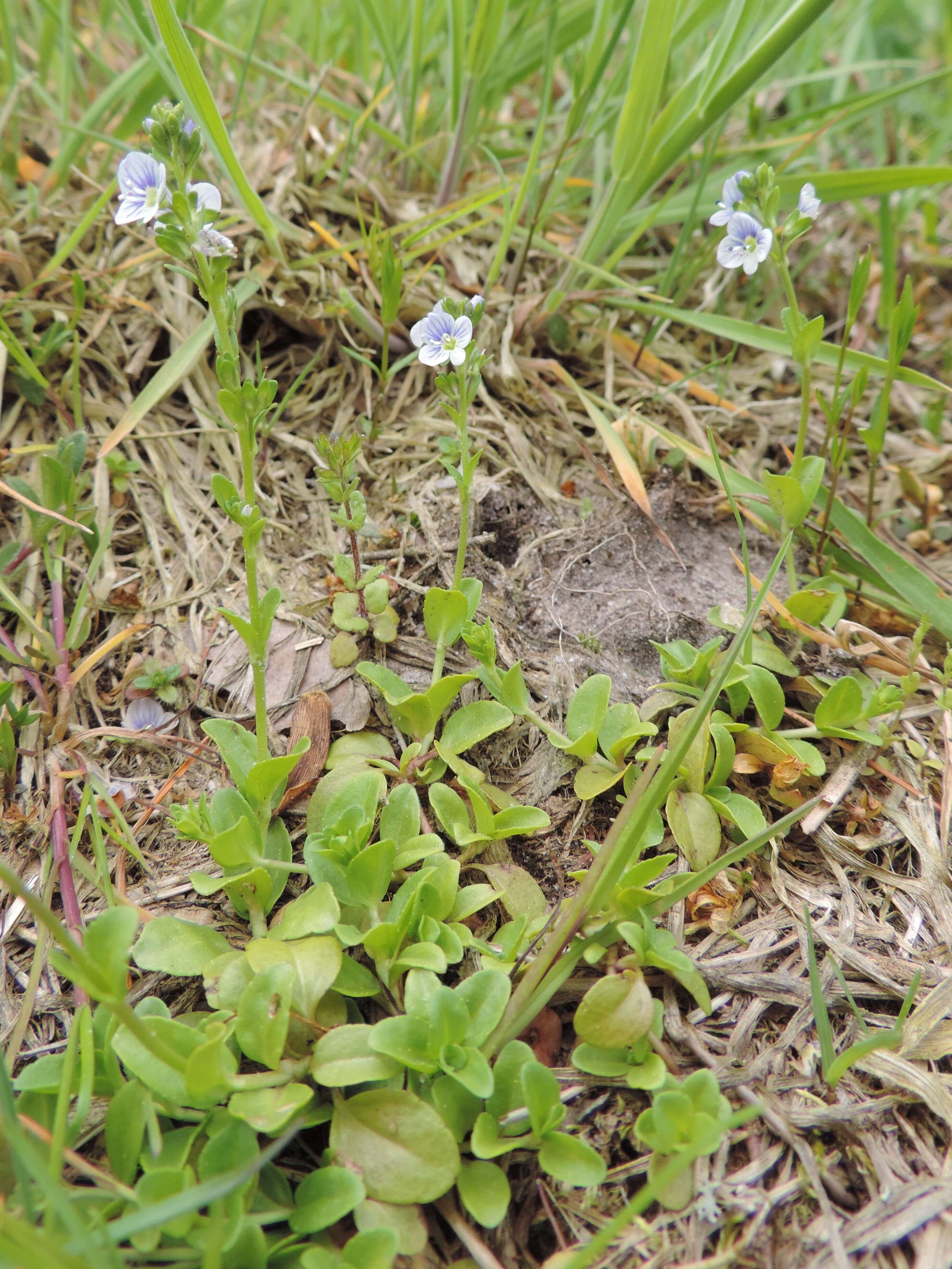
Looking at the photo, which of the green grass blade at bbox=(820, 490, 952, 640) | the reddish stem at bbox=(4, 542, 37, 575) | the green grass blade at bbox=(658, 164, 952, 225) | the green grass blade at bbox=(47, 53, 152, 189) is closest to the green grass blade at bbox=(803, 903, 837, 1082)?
the green grass blade at bbox=(820, 490, 952, 640)

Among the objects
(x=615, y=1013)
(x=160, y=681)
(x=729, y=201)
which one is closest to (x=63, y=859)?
(x=160, y=681)

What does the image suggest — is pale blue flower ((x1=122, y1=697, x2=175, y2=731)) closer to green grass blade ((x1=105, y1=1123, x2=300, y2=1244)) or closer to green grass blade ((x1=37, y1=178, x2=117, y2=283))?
green grass blade ((x1=105, y1=1123, x2=300, y2=1244))

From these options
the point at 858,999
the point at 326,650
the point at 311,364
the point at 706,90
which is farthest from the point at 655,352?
the point at 858,999

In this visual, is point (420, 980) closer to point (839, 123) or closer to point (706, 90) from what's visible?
point (706, 90)

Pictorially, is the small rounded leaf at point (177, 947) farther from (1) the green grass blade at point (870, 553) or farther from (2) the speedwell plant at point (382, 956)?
(1) the green grass blade at point (870, 553)

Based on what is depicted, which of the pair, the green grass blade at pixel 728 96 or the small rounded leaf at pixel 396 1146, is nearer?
the small rounded leaf at pixel 396 1146

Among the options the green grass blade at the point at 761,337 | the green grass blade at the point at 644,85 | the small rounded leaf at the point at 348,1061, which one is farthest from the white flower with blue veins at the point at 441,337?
the small rounded leaf at the point at 348,1061
